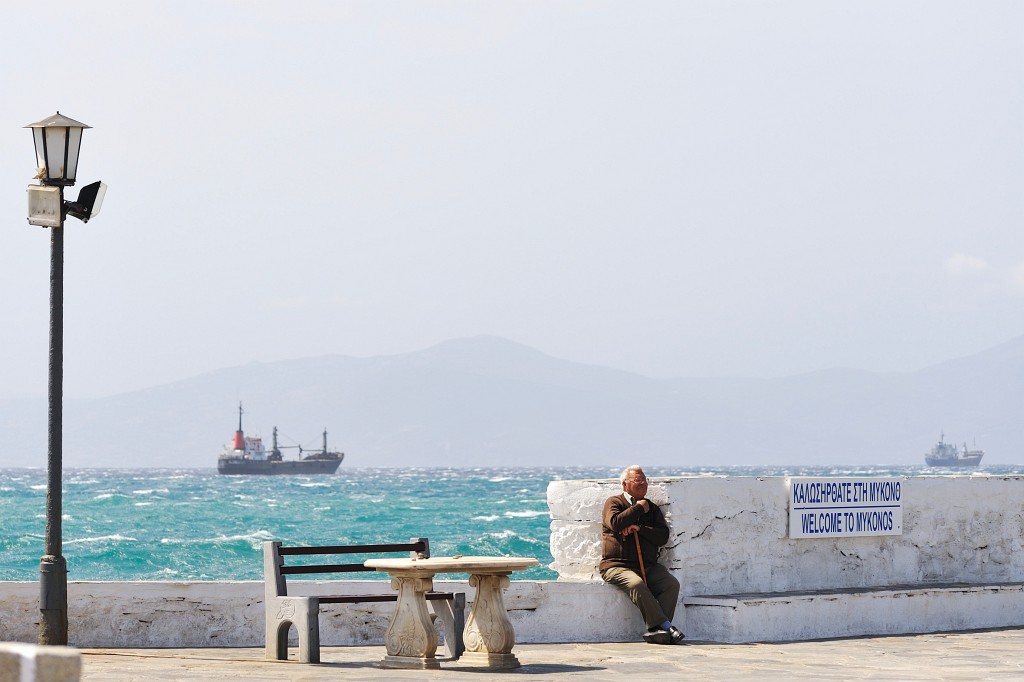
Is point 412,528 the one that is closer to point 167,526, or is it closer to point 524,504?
point 167,526

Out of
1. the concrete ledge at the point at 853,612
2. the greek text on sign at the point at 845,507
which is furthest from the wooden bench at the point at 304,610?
the greek text on sign at the point at 845,507

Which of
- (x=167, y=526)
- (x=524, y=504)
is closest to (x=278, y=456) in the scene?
(x=524, y=504)

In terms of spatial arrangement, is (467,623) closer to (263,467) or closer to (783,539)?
(783,539)

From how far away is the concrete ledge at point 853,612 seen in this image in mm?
11641

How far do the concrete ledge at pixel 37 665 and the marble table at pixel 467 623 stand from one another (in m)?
5.93

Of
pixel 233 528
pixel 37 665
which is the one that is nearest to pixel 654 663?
pixel 37 665

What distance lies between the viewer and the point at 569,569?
1230cm

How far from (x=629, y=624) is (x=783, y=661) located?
1774 mm

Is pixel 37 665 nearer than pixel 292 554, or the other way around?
pixel 37 665

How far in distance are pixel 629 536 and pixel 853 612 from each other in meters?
2.01

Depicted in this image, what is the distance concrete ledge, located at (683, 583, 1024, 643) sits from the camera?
11641mm

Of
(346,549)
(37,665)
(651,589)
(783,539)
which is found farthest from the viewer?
(783,539)

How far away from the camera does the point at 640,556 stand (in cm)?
1166

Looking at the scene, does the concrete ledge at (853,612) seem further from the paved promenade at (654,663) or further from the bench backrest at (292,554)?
the bench backrest at (292,554)
